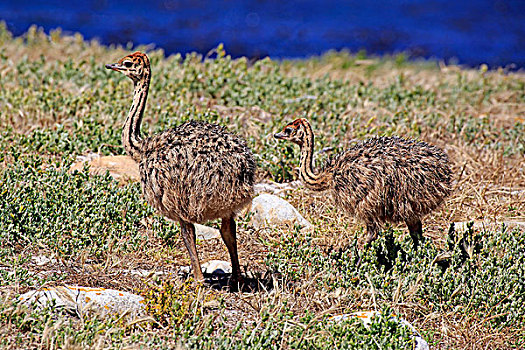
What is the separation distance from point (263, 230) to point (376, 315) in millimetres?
2497

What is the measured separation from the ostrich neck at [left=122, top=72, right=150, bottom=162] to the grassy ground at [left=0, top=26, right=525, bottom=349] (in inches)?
29.7

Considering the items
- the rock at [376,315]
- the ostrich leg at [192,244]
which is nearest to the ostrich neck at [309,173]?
the ostrich leg at [192,244]

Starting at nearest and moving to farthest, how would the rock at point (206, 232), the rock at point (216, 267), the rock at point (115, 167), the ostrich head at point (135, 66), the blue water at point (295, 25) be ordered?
1. the rock at point (216, 267)
2. the ostrich head at point (135, 66)
3. the rock at point (206, 232)
4. the rock at point (115, 167)
5. the blue water at point (295, 25)

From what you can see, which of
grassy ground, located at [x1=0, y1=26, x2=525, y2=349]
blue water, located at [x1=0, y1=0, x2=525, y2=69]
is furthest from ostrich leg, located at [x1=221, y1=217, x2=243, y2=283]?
blue water, located at [x1=0, y1=0, x2=525, y2=69]

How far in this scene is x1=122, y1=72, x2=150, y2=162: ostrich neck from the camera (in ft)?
25.1

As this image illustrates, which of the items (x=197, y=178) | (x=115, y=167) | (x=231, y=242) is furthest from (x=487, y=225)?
(x=115, y=167)

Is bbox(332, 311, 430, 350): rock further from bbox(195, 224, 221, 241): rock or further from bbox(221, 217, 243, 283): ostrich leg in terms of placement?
bbox(195, 224, 221, 241): rock

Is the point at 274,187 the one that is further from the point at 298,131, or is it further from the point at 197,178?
the point at 197,178

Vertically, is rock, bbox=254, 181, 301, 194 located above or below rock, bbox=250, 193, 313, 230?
above

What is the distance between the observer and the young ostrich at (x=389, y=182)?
23.6 ft

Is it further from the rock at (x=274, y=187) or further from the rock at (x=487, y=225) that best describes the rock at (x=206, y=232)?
the rock at (x=487, y=225)

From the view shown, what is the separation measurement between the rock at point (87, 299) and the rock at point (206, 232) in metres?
1.92

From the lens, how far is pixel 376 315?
6211mm

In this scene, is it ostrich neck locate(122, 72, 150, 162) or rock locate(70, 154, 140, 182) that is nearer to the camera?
ostrich neck locate(122, 72, 150, 162)
